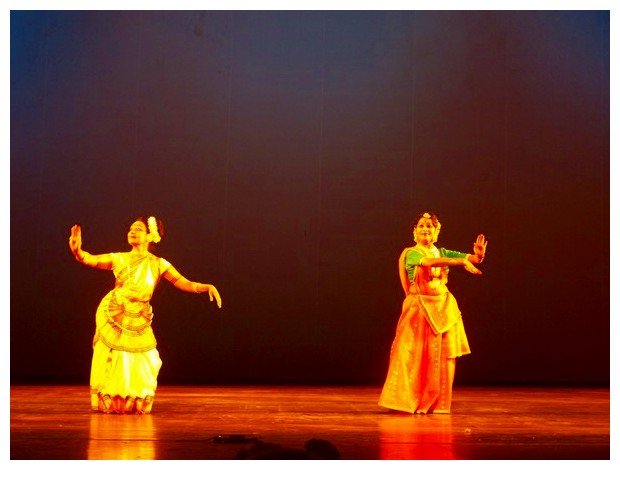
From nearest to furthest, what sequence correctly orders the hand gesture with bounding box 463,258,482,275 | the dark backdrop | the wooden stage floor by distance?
the wooden stage floor < the hand gesture with bounding box 463,258,482,275 < the dark backdrop

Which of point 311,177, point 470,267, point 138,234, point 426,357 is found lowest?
point 426,357

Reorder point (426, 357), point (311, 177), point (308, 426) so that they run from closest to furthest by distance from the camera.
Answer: point (308, 426)
point (426, 357)
point (311, 177)

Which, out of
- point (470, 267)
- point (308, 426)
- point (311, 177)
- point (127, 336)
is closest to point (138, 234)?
point (127, 336)

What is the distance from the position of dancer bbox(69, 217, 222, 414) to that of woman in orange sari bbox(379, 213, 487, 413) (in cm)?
110

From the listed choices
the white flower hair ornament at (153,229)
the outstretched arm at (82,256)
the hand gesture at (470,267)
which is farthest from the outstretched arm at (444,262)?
the outstretched arm at (82,256)

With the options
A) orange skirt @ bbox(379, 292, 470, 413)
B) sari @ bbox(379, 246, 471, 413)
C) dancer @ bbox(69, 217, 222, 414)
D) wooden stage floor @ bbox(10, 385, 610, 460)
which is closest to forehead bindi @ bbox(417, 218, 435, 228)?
sari @ bbox(379, 246, 471, 413)

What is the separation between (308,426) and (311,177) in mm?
3517

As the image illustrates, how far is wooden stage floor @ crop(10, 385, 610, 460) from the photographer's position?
12.9 ft

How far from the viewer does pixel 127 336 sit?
5.44 meters

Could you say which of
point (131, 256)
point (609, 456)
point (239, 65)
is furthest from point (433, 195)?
point (609, 456)

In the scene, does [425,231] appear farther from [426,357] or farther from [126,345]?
[126,345]

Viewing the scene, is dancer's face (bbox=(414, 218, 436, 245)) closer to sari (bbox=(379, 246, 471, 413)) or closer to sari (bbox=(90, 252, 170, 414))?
sari (bbox=(379, 246, 471, 413))

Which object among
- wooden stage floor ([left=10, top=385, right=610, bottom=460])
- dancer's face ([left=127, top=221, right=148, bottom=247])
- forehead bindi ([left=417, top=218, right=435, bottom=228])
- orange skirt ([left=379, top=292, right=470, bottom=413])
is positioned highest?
forehead bindi ([left=417, top=218, right=435, bottom=228])

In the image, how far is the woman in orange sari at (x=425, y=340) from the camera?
5.62 meters
